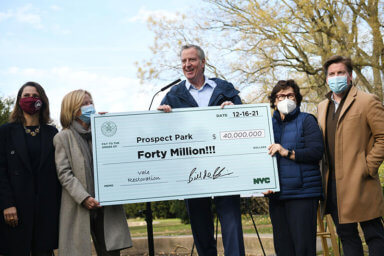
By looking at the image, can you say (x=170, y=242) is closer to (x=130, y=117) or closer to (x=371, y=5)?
(x=130, y=117)

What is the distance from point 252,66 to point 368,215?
43.6ft

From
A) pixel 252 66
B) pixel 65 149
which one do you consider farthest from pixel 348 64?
pixel 252 66

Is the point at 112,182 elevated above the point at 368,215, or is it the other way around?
the point at 112,182

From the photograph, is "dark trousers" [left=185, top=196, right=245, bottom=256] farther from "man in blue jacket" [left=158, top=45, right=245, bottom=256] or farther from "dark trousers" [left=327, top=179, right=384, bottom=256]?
"dark trousers" [left=327, top=179, right=384, bottom=256]

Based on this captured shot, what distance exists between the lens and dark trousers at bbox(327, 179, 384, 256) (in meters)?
3.89

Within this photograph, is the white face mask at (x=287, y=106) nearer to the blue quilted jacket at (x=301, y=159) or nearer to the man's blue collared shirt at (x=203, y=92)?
the blue quilted jacket at (x=301, y=159)

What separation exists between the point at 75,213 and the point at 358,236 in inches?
107

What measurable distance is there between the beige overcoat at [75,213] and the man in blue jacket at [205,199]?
771mm

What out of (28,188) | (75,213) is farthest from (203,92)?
(28,188)

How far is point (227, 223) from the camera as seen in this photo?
166 inches

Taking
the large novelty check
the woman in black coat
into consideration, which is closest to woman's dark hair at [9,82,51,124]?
the woman in black coat

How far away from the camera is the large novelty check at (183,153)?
414cm

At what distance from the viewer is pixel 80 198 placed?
3947mm

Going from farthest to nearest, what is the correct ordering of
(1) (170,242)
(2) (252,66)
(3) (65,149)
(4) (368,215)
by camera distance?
(2) (252,66) < (1) (170,242) < (3) (65,149) < (4) (368,215)
